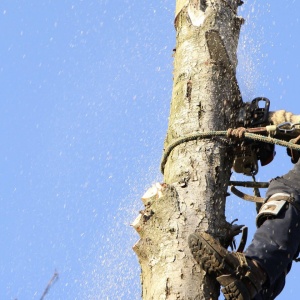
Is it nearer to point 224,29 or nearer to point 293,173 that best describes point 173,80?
point 224,29

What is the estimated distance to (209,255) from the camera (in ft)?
13.4

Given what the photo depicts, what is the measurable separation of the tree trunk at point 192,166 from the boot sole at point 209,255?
5 cm

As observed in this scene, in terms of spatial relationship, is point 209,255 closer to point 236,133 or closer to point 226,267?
point 226,267

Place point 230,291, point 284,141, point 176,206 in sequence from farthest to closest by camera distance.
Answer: point 284,141 → point 176,206 → point 230,291

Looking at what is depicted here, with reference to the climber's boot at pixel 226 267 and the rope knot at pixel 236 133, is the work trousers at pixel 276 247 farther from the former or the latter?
the rope knot at pixel 236 133

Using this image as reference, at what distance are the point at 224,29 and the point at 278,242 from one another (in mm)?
1475

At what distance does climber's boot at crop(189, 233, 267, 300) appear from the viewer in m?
4.08

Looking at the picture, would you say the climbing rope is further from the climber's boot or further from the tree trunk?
the climber's boot

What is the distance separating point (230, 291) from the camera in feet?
13.4

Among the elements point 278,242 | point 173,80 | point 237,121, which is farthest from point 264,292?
point 173,80

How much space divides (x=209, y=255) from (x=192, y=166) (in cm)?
64

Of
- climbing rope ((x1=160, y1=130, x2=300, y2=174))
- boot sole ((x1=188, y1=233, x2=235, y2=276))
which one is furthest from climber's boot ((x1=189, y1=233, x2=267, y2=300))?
climbing rope ((x1=160, y1=130, x2=300, y2=174))

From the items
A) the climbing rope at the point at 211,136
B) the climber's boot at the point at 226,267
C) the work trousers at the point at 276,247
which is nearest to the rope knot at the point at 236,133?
the climbing rope at the point at 211,136

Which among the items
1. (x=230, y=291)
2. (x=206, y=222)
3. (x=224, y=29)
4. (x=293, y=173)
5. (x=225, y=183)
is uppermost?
(x=224, y=29)
